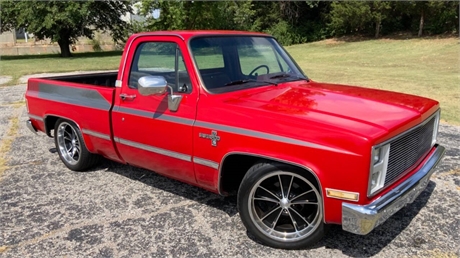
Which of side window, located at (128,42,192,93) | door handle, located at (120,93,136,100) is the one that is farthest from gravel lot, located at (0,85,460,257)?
side window, located at (128,42,192,93)

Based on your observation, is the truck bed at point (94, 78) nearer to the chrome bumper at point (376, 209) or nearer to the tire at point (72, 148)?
the tire at point (72, 148)

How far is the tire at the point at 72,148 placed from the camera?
4934 mm

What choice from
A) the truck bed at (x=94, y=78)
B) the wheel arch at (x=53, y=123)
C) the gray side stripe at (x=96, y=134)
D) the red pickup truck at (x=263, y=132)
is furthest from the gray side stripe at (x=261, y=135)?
the truck bed at (x=94, y=78)

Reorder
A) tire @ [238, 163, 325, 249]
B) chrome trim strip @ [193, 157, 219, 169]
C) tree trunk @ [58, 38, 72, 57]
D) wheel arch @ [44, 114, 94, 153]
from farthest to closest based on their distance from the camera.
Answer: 1. tree trunk @ [58, 38, 72, 57]
2. wheel arch @ [44, 114, 94, 153]
3. chrome trim strip @ [193, 157, 219, 169]
4. tire @ [238, 163, 325, 249]

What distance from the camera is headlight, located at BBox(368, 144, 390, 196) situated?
2.70m

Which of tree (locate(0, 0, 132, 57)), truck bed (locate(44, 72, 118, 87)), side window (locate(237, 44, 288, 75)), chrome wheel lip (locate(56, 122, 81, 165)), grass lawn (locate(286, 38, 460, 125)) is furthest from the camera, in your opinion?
tree (locate(0, 0, 132, 57))

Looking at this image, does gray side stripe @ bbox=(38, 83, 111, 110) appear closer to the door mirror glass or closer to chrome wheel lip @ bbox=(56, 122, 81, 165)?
chrome wheel lip @ bbox=(56, 122, 81, 165)

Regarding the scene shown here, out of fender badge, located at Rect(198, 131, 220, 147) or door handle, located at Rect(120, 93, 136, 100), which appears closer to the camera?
fender badge, located at Rect(198, 131, 220, 147)

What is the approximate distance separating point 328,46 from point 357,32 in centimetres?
603

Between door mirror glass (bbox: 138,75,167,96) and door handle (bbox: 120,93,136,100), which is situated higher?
door mirror glass (bbox: 138,75,167,96)

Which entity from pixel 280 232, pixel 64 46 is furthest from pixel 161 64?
pixel 64 46

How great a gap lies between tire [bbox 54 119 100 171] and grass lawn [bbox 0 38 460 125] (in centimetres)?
657

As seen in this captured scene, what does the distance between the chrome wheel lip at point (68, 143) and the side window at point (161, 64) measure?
1539 millimetres

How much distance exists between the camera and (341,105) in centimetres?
328
